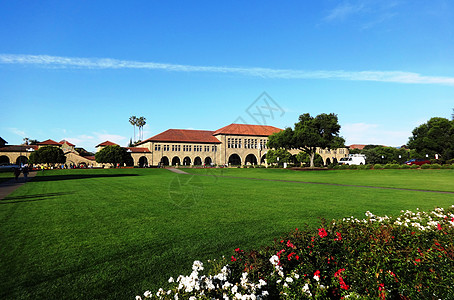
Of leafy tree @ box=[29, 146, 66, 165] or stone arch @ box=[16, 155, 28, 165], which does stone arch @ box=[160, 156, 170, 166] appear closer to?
leafy tree @ box=[29, 146, 66, 165]

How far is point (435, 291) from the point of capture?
10.1 ft

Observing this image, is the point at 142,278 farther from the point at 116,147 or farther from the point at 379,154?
the point at 379,154

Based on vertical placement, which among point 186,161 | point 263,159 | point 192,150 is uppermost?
point 192,150

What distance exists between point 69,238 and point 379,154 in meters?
106

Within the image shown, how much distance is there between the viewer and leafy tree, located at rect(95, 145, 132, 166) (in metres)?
66.3

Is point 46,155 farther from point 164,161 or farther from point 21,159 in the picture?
point 164,161

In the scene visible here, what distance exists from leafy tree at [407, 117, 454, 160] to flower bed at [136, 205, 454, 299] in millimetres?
72387

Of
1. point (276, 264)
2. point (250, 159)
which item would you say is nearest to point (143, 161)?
point (250, 159)

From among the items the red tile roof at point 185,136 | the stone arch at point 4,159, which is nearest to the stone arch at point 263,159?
the red tile roof at point 185,136

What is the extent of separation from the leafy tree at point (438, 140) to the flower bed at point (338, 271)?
72.4 metres

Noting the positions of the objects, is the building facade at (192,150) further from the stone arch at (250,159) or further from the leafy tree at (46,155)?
the leafy tree at (46,155)

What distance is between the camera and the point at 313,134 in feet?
187

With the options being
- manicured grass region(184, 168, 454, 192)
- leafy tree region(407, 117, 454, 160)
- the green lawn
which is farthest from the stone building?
the green lawn

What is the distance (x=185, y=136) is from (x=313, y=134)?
39.3 meters
